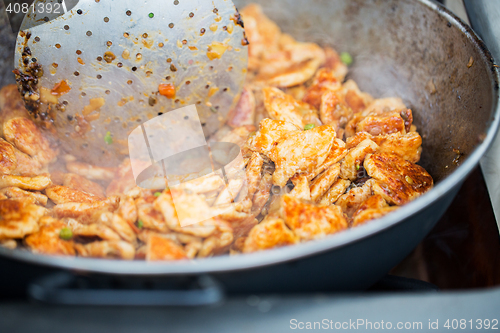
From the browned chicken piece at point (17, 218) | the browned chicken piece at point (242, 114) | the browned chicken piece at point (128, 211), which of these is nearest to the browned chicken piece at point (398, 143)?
the browned chicken piece at point (242, 114)

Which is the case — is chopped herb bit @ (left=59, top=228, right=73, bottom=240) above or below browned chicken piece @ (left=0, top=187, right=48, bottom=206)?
below

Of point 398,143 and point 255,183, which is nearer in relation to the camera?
point 255,183

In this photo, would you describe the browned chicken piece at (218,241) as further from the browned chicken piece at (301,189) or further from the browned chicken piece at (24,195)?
the browned chicken piece at (24,195)

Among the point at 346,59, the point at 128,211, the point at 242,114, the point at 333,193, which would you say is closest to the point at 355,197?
the point at 333,193

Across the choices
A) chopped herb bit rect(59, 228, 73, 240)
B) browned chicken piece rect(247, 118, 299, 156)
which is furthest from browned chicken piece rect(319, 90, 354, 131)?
chopped herb bit rect(59, 228, 73, 240)

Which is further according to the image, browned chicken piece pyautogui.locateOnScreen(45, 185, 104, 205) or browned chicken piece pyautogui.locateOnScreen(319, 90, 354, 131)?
browned chicken piece pyautogui.locateOnScreen(319, 90, 354, 131)

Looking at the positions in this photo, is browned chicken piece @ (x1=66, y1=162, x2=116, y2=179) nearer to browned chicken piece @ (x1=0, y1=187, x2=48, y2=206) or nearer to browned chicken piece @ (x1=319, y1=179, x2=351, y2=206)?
browned chicken piece @ (x1=0, y1=187, x2=48, y2=206)

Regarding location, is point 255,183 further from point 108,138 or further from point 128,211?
point 108,138
